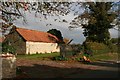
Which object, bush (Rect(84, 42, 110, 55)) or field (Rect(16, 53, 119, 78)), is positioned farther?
bush (Rect(84, 42, 110, 55))

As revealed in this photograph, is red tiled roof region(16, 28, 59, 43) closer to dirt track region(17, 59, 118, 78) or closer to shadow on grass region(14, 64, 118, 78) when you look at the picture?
dirt track region(17, 59, 118, 78)

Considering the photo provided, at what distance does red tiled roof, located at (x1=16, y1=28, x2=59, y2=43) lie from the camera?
59450 millimetres

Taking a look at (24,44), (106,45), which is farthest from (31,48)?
(106,45)

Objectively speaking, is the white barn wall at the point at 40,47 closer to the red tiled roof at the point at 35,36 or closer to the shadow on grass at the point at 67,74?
the red tiled roof at the point at 35,36

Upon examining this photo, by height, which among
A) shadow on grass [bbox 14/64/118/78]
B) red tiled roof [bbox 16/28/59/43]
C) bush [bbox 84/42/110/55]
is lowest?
shadow on grass [bbox 14/64/118/78]

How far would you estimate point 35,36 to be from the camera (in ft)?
211

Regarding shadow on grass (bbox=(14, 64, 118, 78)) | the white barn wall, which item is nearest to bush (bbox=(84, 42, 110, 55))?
the white barn wall

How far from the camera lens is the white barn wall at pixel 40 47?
57.6 meters

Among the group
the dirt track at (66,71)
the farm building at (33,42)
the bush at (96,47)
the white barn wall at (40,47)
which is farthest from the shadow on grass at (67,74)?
the white barn wall at (40,47)

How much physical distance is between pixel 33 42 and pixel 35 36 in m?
4.10

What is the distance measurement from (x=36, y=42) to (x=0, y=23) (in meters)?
50.3

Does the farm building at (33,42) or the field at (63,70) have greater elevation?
the farm building at (33,42)

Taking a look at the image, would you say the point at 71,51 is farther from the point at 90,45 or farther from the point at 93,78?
the point at 93,78

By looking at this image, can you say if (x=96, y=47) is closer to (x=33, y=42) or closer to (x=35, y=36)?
(x=33, y=42)
